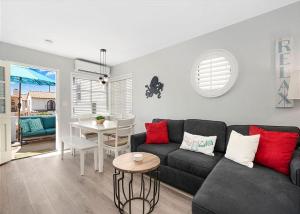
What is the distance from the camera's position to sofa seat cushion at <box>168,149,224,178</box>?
1828mm

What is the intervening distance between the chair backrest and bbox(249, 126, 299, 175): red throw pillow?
2035mm

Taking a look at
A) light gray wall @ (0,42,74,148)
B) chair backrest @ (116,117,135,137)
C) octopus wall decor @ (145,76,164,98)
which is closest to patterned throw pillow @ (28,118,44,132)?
light gray wall @ (0,42,74,148)

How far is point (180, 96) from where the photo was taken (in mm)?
3074

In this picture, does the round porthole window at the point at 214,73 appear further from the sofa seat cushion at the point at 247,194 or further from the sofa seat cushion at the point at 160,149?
the sofa seat cushion at the point at 247,194

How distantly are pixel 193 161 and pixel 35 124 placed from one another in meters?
5.04

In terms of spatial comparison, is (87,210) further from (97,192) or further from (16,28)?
(16,28)

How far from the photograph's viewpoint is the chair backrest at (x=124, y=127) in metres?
2.73

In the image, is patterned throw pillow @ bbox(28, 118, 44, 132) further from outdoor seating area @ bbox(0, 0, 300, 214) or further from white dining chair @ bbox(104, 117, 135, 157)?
white dining chair @ bbox(104, 117, 135, 157)

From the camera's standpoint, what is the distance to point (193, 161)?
1926 mm

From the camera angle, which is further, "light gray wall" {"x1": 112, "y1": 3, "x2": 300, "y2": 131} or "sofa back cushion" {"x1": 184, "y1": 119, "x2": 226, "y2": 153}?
"sofa back cushion" {"x1": 184, "y1": 119, "x2": 226, "y2": 153}

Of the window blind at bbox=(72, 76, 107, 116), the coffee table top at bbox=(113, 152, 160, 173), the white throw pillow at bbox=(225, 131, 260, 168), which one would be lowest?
the coffee table top at bbox=(113, 152, 160, 173)

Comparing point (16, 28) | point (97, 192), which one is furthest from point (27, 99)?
point (97, 192)

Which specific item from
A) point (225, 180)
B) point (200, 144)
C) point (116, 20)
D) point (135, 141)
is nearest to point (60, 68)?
point (116, 20)

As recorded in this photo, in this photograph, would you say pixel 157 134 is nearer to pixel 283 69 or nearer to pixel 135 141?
pixel 135 141
